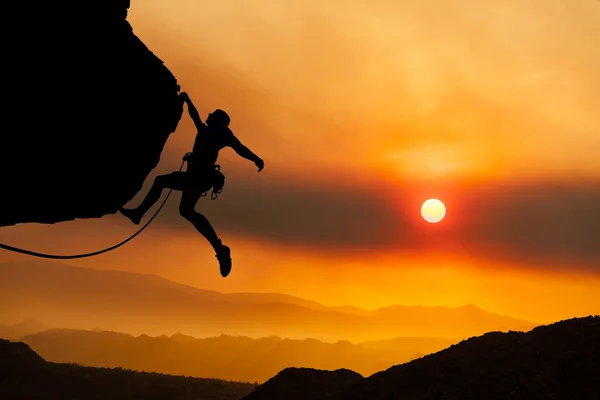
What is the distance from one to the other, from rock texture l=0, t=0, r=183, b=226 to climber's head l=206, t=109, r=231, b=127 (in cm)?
69

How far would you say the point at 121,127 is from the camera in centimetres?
1080

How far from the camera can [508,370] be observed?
17.2m

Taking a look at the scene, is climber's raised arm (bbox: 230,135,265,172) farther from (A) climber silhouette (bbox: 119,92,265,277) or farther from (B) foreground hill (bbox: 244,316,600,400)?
(B) foreground hill (bbox: 244,316,600,400)

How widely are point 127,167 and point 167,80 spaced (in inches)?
76.9

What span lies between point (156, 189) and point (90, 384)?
107 ft

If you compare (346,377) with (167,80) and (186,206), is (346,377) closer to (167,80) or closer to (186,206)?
(186,206)

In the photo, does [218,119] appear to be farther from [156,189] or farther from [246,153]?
[156,189]

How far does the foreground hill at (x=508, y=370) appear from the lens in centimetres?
1617

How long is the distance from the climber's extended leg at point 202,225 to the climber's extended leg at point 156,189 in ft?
0.82

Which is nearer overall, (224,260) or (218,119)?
(218,119)

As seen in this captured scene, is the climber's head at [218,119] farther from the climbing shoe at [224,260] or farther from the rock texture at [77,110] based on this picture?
the climbing shoe at [224,260]

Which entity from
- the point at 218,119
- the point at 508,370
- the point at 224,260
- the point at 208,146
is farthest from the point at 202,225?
the point at 508,370

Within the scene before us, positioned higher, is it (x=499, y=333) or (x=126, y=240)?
(x=499, y=333)

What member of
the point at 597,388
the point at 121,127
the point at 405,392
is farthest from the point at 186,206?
the point at 597,388
